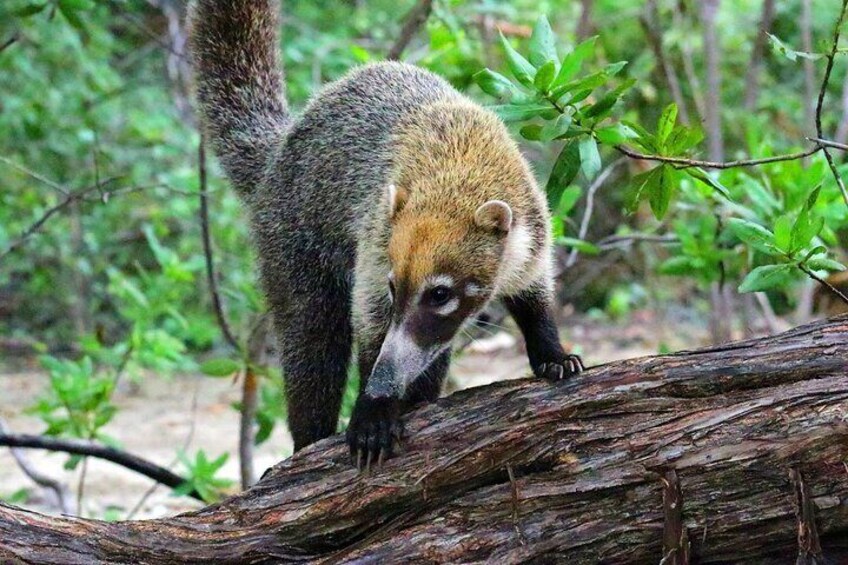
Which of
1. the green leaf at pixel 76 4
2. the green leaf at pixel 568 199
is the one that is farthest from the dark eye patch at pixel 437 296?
the green leaf at pixel 76 4

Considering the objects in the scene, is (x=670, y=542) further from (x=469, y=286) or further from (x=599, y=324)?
(x=599, y=324)

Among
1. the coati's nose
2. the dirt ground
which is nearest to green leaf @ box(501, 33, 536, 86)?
the coati's nose

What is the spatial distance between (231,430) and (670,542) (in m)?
5.33

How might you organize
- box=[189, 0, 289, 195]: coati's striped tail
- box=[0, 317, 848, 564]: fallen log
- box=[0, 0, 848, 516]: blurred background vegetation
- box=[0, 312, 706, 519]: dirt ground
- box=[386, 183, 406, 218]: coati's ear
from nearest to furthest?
1. box=[0, 317, 848, 564]: fallen log
2. box=[386, 183, 406, 218]: coati's ear
3. box=[189, 0, 289, 195]: coati's striped tail
4. box=[0, 0, 848, 516]: blurred background vegetation
5. box=[0, 312, 706, 519]: dirt ground

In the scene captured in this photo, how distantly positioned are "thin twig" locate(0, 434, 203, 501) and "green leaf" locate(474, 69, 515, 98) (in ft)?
8.13

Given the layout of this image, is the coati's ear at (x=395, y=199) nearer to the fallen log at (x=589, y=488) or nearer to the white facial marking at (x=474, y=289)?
the white facial marking at (x=474, y=289)

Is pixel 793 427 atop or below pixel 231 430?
below

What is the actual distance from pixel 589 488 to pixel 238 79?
2.62 m

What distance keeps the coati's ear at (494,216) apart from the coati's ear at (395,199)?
283mm

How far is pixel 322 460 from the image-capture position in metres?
3.31

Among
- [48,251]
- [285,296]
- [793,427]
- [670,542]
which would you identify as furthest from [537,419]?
[48,251]

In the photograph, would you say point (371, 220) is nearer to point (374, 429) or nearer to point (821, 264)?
point (374, 429)

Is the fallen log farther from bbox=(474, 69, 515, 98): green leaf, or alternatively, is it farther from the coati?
bbox=(474, 69, 515, 98): green leaf

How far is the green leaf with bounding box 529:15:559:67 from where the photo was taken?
3.24 m
